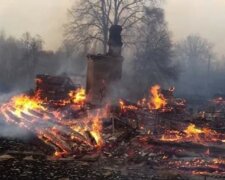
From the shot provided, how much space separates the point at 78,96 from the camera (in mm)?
26219

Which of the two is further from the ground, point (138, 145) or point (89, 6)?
point (89, 6)

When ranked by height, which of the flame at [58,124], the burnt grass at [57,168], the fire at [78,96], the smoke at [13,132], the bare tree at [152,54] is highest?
the bare tree at [152,54]

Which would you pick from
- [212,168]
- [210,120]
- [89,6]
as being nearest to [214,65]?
[89,6]

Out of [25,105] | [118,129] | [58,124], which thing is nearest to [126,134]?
[118,129]

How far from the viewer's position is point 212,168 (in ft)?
45.7

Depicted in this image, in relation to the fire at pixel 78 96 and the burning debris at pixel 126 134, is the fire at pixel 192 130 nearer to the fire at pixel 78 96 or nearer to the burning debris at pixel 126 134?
the burning debris at pixel 126 134

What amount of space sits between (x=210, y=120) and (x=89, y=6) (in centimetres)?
2055

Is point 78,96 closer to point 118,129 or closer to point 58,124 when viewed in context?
point 58,124

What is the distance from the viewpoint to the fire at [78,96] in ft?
82.7

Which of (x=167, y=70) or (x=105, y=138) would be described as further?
(x=167, y=70)

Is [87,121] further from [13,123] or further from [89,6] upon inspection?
[89,6]

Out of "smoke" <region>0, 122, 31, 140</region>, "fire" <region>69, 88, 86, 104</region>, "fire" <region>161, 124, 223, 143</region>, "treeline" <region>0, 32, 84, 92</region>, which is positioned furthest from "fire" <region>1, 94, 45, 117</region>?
"treeline" <region>0, 32, 84, 92</region>

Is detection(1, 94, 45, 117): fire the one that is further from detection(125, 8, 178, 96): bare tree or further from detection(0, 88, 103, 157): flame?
detection(125, 8, 178, 96): bare tree

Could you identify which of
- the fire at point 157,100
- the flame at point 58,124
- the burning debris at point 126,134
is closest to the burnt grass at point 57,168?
the burning debris at point 126,134
